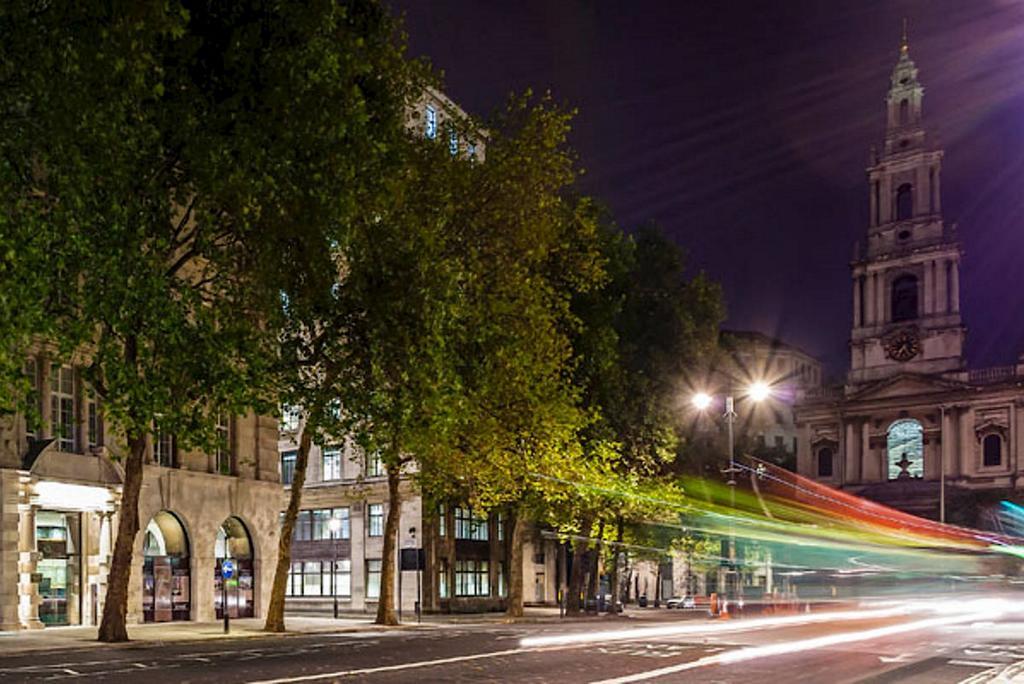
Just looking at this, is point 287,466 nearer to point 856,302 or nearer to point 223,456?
point 223,456

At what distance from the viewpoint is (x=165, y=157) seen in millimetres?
26547

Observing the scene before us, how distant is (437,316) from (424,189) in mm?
7554

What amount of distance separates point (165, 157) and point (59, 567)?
15.3m

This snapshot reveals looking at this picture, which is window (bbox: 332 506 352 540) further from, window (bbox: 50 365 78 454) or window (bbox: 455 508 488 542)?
window (bbox: 50 365 78 454)

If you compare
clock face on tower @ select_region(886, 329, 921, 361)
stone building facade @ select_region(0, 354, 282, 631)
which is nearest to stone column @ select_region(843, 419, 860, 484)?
clock face on tower @ select_region(886, 329, 921, 361)

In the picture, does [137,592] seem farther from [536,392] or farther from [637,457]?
[637,457]

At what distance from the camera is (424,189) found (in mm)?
34688

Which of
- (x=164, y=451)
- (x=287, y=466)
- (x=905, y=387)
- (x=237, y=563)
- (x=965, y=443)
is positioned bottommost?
(x=237, y=563)

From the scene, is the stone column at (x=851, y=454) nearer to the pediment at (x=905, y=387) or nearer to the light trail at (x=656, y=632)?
the pediment at (x=905, y=387)

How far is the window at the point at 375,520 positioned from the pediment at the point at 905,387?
2394 inches

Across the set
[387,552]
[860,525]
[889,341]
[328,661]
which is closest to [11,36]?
[328,661]

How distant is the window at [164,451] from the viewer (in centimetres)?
3994

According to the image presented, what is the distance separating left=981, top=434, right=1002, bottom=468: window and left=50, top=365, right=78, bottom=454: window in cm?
8779

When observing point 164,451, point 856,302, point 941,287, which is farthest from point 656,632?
point 856,302
